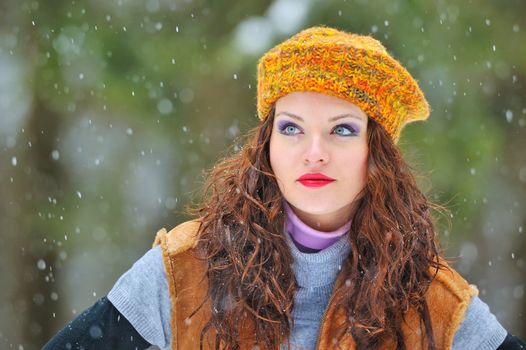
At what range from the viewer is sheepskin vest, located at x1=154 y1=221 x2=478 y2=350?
2652 millimetres

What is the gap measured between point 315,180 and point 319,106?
0.24 meters

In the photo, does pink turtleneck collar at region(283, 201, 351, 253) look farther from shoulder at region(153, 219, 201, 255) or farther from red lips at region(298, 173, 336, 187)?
shoulder at region(153, 219, 201, 255)

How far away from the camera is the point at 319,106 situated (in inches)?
101

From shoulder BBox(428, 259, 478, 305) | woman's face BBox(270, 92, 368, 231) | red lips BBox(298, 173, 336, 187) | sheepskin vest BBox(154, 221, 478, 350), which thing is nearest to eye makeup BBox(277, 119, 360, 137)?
woman's face BBox(270, 92, 368, 231)

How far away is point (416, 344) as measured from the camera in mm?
2695

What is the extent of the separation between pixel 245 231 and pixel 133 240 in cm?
386

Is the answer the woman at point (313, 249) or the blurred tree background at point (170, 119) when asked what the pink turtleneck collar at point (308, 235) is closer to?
the woman at point (313, 249)

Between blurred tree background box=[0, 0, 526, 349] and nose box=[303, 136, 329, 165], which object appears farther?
blurred tree background box=[0, 0, 526, 349]

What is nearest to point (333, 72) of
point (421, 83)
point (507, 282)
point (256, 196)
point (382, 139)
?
point (382, 139)

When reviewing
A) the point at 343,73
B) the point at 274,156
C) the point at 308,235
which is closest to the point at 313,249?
the point at 308,235

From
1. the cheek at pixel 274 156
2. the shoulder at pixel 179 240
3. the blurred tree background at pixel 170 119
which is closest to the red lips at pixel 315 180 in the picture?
the cheek at pixel 274 156

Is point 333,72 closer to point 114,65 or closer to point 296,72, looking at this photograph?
point 296,72

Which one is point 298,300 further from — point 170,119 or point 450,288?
point 170,119

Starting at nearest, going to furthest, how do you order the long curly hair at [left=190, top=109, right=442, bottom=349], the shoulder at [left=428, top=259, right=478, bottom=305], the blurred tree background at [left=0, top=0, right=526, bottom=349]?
the long curly hair at [left=190, top=109, right=442, bottom=349] → the shoulder at [left=428, top=259, right=478, bottom=305] → the blurred tree background at [left=0, top=0, right=526, bottom=349]
